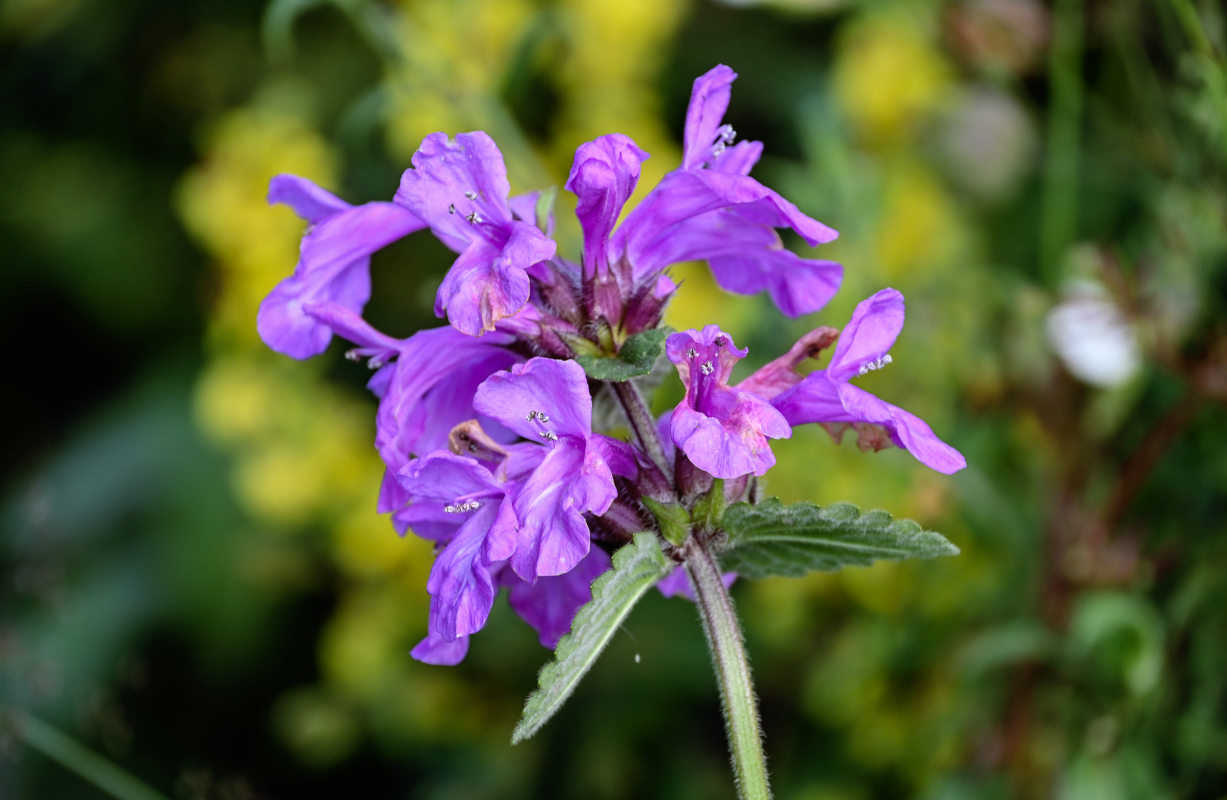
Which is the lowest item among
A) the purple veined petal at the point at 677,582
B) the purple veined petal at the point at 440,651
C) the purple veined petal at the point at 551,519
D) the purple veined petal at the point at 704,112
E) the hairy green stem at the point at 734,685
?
the purple veined petal at the point at 440,651

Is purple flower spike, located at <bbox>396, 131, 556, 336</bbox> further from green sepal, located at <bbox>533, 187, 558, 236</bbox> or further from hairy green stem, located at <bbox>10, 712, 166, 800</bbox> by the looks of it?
hairy green stem, located at <bbox>10, 712, 166, 800</bbox>

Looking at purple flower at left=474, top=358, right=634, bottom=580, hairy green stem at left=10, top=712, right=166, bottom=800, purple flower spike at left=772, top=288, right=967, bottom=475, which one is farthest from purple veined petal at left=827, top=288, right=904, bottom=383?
hairy green stem at left=10, top=712, right=166, bottom=800

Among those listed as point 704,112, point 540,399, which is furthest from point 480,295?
point 704,112

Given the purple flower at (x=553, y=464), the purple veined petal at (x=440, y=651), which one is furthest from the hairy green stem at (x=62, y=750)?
the purple flower at (x=553, y=464)

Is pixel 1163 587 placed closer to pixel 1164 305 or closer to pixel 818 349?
pixel 1164 305

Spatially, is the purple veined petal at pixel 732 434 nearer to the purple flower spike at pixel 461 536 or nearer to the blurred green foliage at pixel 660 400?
the purple flower spike at pixel 461 536
